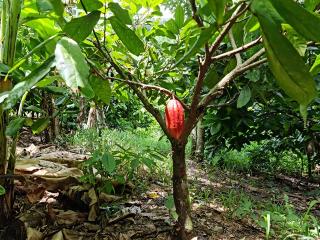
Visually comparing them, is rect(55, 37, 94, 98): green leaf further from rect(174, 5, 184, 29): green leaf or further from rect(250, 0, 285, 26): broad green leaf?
rect(174, 5, 184, 29): green leaf

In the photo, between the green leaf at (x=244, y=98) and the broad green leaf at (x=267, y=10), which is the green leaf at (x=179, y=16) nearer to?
the green leaf at (x=244, y=98)

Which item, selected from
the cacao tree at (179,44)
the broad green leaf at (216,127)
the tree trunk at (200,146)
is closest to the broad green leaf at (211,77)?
the cacao tree at (179,44)

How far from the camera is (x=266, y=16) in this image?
0.39m

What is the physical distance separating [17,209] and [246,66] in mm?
921

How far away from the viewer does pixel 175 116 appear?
3.10 feet

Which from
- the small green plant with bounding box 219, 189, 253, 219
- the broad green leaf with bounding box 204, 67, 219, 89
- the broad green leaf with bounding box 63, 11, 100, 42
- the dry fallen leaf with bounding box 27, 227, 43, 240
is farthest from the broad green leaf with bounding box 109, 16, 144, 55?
the small green plant with bounding box 219, 189, 253, 219

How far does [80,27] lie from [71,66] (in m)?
0.22

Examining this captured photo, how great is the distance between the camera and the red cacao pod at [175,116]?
944 millimetres

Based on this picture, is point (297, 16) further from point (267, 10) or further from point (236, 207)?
point (236, 207)

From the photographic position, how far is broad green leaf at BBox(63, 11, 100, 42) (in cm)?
61

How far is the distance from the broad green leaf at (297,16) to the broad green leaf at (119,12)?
0.38 meters

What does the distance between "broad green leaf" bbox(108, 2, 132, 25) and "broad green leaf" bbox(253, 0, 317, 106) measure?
360 millimetres

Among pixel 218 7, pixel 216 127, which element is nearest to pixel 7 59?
pixel 218 7

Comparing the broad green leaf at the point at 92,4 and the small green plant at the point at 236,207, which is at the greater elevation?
the broad green leaf at the point at 92,4
